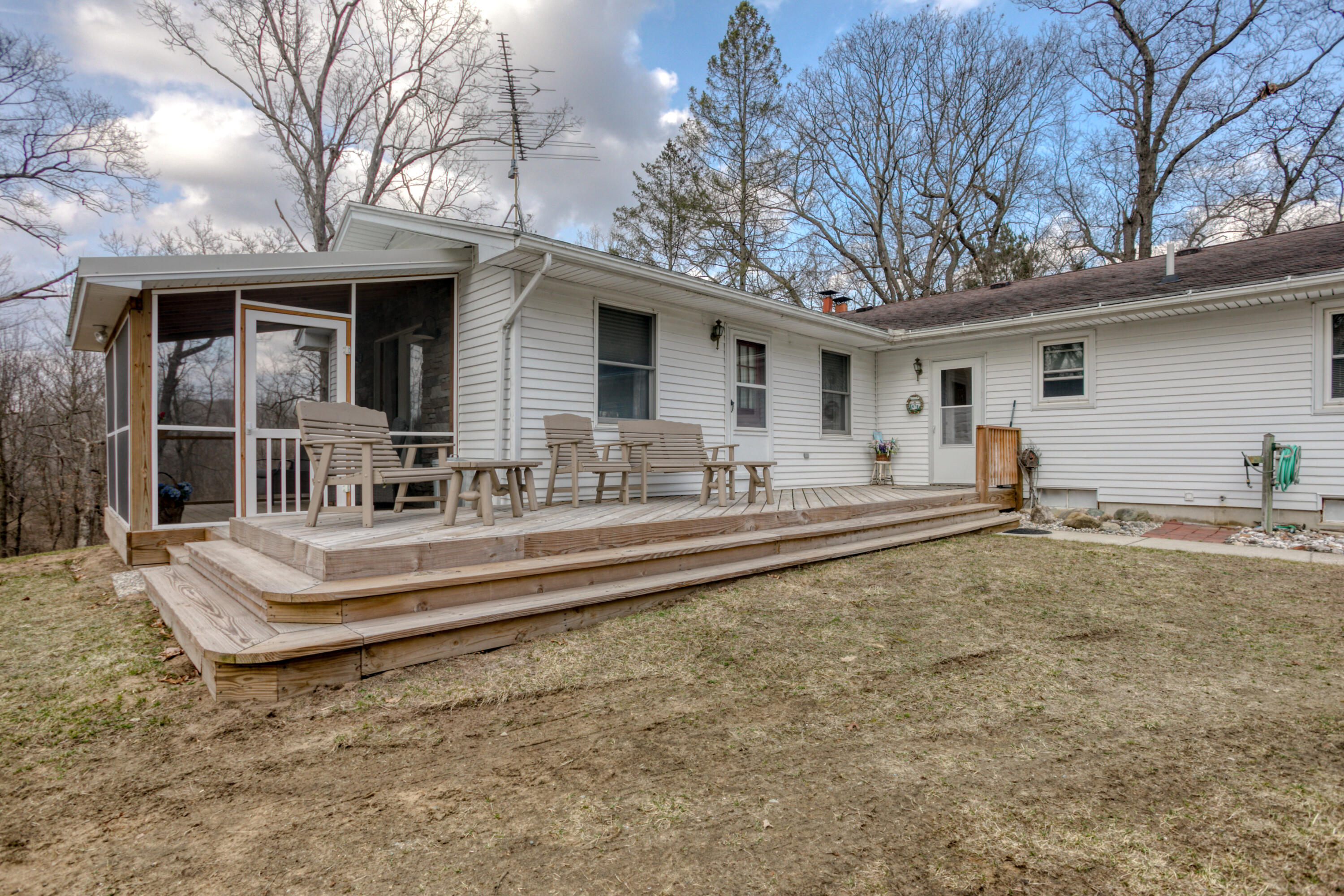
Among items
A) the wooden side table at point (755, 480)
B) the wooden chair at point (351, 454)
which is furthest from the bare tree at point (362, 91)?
the wooden side table at point (755, 480)

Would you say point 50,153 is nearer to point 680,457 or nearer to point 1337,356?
point 680,457

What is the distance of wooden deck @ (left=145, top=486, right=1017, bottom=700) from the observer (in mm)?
2744

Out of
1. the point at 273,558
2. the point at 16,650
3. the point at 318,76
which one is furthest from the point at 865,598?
the point at 318,76

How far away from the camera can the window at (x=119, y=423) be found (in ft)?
18.3

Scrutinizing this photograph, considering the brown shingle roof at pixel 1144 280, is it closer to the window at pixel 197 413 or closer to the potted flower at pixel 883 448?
the potted flower at pixel 883 448

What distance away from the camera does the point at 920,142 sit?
17062 millimetres

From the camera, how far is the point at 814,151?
17.4m

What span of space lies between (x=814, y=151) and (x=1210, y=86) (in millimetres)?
8668

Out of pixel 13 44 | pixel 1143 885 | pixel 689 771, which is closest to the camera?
pixel 1143 885

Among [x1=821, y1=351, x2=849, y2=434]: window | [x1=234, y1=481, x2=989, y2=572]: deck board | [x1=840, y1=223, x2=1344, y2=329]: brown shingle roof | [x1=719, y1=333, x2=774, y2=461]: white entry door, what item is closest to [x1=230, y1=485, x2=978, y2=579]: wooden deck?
[x1=234, y1=481, x2=989, y2=572]: deck board

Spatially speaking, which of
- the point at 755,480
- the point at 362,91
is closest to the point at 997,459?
the point at 755,480

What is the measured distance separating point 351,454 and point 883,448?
26.0 ft

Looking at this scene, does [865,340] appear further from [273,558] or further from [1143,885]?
[1143,885]

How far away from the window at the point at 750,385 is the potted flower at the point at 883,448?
2.72m
